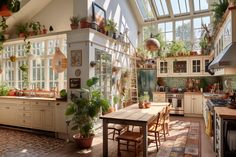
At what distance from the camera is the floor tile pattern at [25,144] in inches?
155

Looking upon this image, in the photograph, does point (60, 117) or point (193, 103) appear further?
point (193, 103)

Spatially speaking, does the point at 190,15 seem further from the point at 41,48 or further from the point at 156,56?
the point at 41,48

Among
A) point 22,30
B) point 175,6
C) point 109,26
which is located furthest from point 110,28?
point 175,6

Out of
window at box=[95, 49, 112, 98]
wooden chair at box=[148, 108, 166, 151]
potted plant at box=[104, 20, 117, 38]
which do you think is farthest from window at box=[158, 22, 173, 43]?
wooden chair at box=[148, 108, 166, 151]

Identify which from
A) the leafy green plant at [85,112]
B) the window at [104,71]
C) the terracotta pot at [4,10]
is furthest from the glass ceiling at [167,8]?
the terracotta pot at [4,10]

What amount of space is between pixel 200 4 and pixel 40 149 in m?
7.68

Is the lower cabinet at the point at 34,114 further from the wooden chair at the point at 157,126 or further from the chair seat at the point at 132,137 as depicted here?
the wooden chair at the point at 157,126

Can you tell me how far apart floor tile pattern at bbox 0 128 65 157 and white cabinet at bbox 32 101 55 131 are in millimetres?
262

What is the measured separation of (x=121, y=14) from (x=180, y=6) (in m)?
2.70

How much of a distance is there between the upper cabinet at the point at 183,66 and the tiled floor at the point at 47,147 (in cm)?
304

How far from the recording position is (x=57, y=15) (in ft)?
20.5

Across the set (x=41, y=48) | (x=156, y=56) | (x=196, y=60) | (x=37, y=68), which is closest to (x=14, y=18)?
(x=41, y=48)

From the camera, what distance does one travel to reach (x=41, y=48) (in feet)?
21.1

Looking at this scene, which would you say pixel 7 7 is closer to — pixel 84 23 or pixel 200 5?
pixel 84 23
